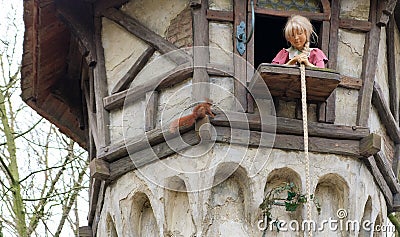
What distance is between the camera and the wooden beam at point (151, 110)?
966cm

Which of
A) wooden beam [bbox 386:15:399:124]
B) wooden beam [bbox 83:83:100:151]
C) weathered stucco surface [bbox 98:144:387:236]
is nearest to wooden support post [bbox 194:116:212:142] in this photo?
weathered stucco surface [bbox 98:144:387:236]

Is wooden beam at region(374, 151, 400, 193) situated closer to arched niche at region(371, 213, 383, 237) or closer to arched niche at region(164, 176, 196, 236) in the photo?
arched niche at region(371, 213, 383, 237)

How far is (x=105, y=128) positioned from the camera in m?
10.1

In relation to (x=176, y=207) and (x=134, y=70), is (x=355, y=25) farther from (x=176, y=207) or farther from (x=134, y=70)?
(x=176, y=207)

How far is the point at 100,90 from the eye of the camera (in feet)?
33.5

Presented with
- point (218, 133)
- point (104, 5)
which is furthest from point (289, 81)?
point (104, 5)

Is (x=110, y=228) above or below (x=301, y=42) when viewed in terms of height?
below

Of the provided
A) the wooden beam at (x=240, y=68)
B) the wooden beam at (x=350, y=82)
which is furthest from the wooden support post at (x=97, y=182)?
the wooden beam at (x=350, y=82)

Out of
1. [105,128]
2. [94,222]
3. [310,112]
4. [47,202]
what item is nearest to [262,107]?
[310,112]

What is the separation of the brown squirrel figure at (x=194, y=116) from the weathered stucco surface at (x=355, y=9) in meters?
1.37

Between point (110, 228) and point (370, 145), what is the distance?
82.6 inches

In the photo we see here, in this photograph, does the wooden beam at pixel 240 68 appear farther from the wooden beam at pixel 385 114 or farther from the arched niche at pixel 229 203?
the wooden beam at pixel 385 114

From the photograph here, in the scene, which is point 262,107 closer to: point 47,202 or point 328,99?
point 328,99

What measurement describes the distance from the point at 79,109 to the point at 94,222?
1371 mm
